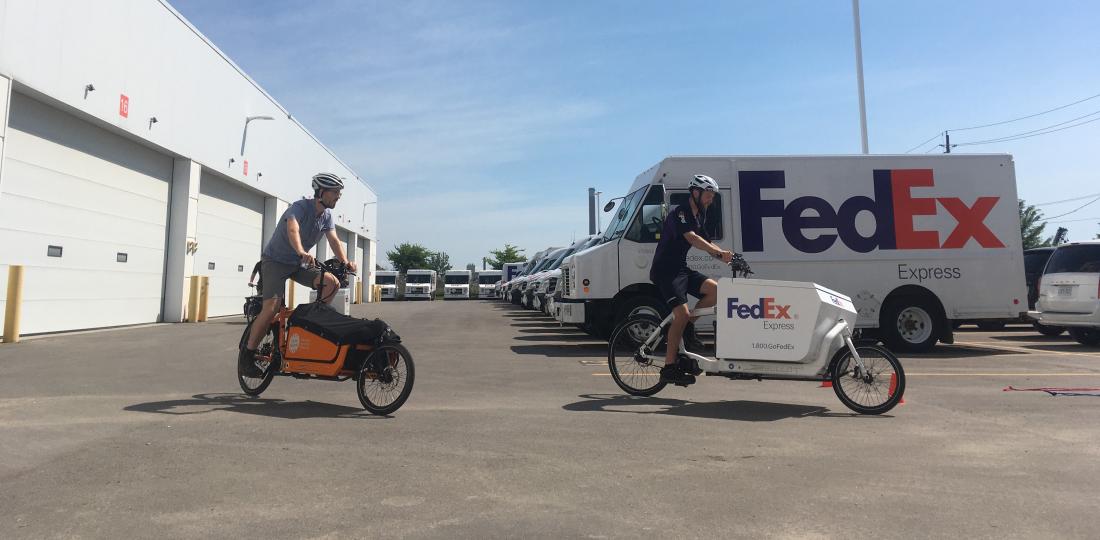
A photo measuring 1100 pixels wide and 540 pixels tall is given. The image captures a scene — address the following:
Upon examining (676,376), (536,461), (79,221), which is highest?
(79,221)

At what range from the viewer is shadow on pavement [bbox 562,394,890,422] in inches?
200

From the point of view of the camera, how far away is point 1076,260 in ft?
37.1

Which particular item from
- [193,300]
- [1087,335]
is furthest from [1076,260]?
[193,300]

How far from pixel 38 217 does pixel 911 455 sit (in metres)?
14.4

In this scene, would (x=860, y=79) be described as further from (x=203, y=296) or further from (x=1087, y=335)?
(x=203, y=296)

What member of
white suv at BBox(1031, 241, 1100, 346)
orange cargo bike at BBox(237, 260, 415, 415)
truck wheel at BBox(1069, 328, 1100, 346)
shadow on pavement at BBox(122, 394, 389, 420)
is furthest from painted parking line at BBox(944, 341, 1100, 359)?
shadow on pavement at BBox(122, 394, 389, 420)

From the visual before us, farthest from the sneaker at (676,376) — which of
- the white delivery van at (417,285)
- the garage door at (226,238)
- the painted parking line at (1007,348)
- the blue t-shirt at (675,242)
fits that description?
the white delivery van at (417,285)

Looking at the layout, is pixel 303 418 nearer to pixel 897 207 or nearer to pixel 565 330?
pixel 897 207

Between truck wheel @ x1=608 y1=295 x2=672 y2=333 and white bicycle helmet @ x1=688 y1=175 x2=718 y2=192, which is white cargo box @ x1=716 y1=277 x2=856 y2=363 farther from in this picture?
truck wheel @ x1=608 y1=295 x2=672 y2=333

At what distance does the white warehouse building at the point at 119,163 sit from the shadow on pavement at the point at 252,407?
848cm

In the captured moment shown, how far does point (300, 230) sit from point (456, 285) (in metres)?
40.3

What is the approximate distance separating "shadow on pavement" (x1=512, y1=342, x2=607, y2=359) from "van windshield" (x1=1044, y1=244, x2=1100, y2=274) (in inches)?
337

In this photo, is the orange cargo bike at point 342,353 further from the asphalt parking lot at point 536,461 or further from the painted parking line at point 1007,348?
the painted parking line at point 1007,348

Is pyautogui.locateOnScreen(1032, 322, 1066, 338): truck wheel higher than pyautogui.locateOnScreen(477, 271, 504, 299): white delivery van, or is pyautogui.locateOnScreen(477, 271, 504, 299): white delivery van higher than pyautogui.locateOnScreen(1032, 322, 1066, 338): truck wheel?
pyautogui.locateOnScreen(477, 271, 504, 299): white delivery van
